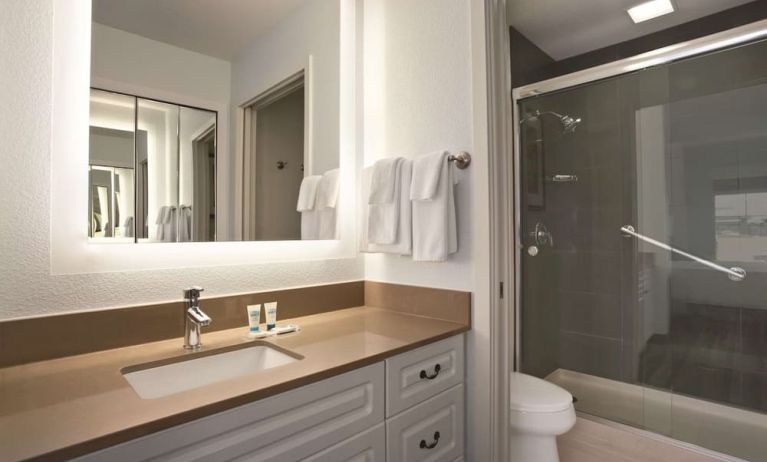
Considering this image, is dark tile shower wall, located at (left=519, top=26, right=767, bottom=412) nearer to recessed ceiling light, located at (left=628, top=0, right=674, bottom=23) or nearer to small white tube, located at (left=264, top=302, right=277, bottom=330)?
recessed ceiling light, located at (left=628, top=0, right=674, bottom=23)

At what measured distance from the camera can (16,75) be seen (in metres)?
0.96

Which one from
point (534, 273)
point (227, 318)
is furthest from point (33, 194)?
point (534, 273)

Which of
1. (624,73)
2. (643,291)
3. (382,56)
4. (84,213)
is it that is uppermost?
(624,73)

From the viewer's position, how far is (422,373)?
1.16 metres

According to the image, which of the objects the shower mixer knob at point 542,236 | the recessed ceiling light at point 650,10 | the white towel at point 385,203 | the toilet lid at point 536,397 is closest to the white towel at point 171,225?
the white towel at point 385,203

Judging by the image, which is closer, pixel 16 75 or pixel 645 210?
pixel 16 75

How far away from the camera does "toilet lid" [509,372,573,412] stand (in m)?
1.53

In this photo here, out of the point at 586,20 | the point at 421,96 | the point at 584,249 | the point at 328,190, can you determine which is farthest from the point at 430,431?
the point at 586,20

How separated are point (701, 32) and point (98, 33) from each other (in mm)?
2996

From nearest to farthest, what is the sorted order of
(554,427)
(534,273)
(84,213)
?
(84,213), (554,427), (534,273)

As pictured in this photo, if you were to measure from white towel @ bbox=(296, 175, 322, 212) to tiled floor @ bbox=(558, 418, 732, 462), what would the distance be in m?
1.67

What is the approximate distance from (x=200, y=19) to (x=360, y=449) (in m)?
1.42

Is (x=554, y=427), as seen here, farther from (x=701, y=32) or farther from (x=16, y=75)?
(x=701, y=32)

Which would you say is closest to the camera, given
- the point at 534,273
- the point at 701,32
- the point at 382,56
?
the point at 382,56
